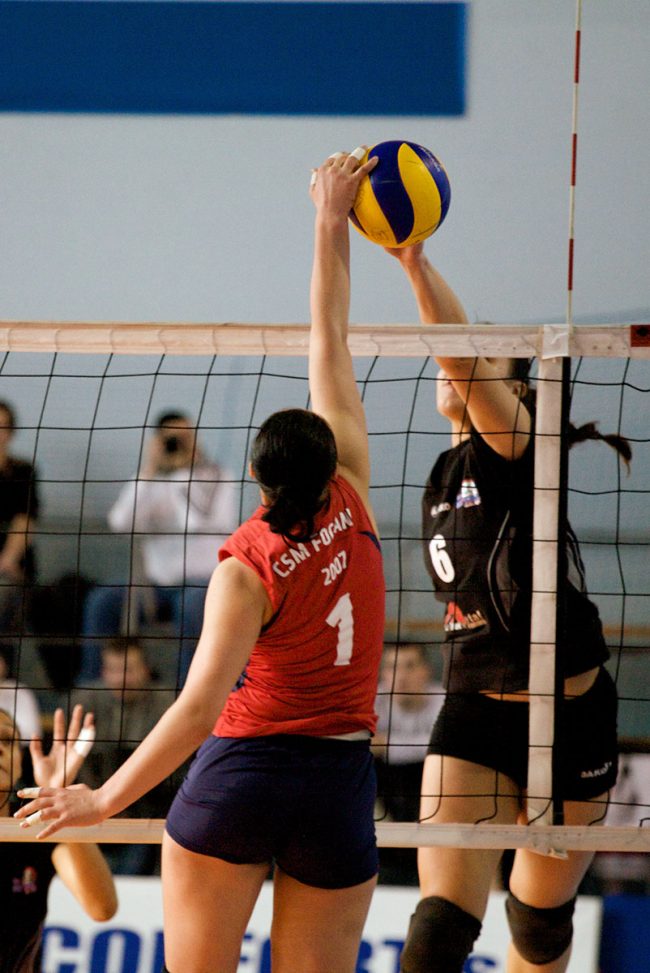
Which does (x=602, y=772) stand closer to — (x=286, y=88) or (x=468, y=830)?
(x=468, y=830)

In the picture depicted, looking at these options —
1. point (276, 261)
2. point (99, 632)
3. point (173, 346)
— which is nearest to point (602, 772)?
point (173, 346)

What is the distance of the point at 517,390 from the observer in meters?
3.00

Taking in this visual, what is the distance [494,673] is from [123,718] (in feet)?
7.59

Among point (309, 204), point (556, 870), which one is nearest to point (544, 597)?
point (556, 870)

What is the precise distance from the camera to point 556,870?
2.92 meters

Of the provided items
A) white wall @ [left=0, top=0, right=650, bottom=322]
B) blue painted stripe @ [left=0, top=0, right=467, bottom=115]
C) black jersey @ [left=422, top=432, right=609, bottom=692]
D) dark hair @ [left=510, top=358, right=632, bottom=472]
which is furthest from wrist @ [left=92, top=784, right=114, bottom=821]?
blue painted stripe @ [left=0, top=0, right=467, bottom=115]

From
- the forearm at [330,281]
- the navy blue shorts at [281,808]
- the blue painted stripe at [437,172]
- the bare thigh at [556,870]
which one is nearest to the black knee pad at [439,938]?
the bare thigh at [556,870]

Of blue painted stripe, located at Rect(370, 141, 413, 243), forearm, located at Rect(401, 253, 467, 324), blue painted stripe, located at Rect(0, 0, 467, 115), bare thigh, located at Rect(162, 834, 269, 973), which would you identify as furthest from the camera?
blue painted stripe, located at Rect(0, 0, 467, 115)

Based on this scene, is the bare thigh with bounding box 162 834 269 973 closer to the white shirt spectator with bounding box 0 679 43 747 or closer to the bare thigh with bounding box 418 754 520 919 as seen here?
the bare thigh with bounding box 418 754 520 919

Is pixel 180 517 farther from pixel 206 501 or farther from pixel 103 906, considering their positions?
pixel 103 906

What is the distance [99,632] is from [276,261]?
6.86 ft

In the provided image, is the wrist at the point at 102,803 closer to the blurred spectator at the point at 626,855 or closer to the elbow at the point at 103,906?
the elbow at the point at 103,906

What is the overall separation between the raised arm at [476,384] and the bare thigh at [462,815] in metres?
0.81

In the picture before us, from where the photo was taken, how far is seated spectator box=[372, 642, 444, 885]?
4.60 metres
